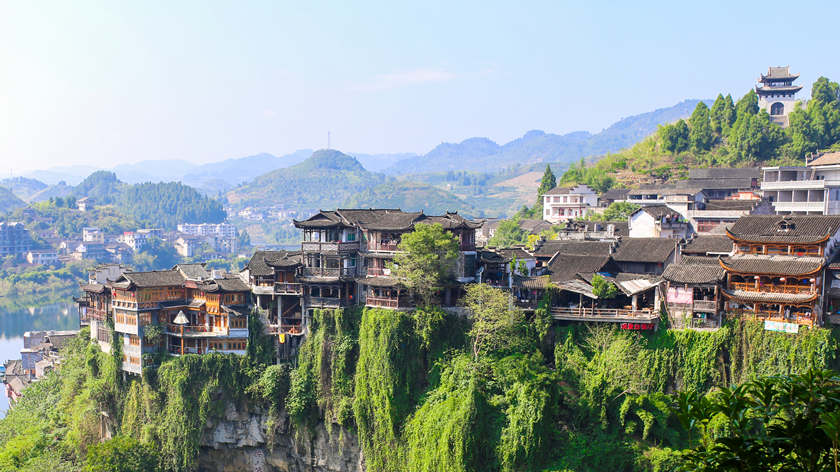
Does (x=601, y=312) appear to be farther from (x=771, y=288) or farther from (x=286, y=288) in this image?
(x=286, y=288)

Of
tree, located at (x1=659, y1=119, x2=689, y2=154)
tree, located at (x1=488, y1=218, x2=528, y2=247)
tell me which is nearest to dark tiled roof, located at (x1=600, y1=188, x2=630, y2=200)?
tree, located at (x1=488, y1=218, x2=528, y2=247)

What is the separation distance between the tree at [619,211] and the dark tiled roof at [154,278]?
33.0 m

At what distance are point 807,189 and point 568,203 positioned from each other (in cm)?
2174

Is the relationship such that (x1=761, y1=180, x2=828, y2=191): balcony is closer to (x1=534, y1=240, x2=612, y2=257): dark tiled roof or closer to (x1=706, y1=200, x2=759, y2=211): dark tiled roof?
(x1=706, y1=200, x2=759, y2=211): dark tiled roof

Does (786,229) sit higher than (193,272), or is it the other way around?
(786,229)

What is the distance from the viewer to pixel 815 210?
147 ft

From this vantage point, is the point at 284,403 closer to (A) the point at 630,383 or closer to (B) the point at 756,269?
(A) the point at 630,383

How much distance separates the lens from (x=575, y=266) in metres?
33.7

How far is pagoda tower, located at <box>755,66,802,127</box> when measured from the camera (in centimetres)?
6925

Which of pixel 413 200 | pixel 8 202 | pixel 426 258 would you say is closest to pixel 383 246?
pixel 426 258

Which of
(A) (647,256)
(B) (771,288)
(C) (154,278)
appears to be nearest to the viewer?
(B) (771,288)

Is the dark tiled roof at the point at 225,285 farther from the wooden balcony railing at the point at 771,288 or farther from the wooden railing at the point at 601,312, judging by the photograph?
the wooden balcony railing at the point at 771,288

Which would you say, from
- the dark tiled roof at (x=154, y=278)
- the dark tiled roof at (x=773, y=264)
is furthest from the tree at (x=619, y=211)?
the dark tiled roof at (x=154, y=278)

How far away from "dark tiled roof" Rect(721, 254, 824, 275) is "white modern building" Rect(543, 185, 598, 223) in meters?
32.7
